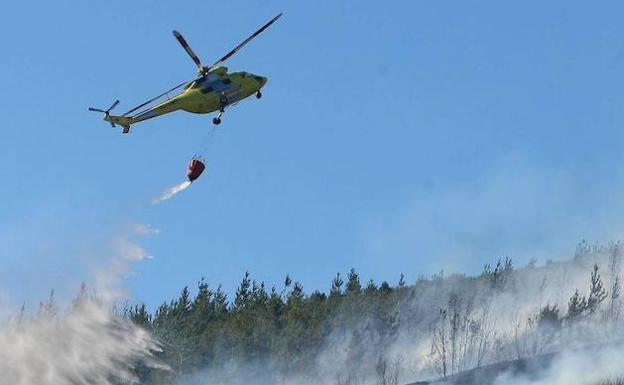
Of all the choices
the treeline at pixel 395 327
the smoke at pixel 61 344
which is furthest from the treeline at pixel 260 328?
the smoke at pixel 61 344

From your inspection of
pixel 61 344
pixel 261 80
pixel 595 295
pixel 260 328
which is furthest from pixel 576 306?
pixel 261 80

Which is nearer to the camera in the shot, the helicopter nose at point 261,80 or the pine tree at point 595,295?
the helicopter nose at point 261,80

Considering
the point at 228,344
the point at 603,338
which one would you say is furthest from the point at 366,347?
the point at 603,338

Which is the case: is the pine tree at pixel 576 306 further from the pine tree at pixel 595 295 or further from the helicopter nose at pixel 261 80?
the helicopter nose at pixel 261 80

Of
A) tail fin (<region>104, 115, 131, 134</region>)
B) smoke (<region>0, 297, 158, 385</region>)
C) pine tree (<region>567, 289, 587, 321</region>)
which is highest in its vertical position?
pine tree (<region>567, 289, 587, 321</region>)

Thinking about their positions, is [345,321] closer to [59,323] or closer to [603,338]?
[603,338]

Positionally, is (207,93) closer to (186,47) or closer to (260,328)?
(186,47)

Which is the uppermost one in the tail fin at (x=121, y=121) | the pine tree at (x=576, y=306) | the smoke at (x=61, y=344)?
the pine tree at (x=576, y=306)

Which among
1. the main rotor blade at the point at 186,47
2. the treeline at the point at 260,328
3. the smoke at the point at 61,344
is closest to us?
the main rotor blade at the point at 186,47

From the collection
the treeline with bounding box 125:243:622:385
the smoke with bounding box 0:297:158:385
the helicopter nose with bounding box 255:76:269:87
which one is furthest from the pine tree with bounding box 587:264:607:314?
the helicopter nose with bounding box 255:76:269:87

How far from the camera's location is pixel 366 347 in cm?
17288

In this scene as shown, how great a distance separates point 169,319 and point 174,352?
1620 centimetres

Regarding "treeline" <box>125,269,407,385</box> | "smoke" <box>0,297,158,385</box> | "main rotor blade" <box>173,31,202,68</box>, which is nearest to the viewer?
"main rotor blade" <box>173,31,202,68</box>

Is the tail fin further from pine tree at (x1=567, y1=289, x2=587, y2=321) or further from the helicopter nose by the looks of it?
pine tree at (x1=567, y1=289, x2=587, y2=321)
